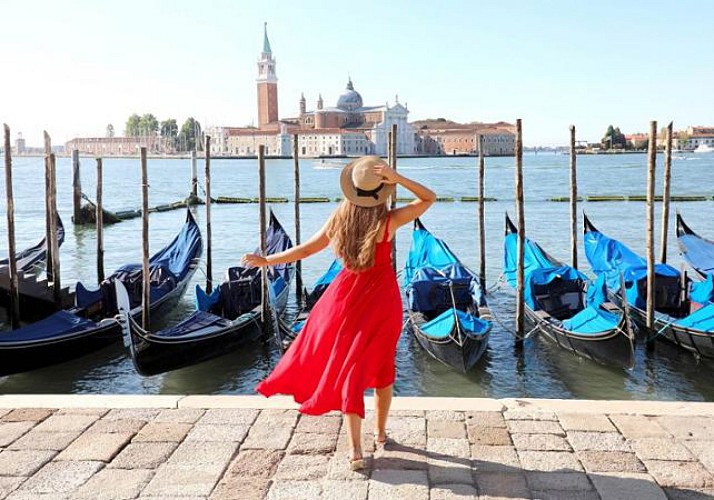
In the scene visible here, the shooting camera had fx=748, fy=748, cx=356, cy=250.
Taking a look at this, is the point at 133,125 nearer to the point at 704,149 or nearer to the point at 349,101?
the point at 349,101

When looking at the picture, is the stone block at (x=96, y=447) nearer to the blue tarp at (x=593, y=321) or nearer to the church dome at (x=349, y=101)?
the blue tarp at (x=593, y=321)

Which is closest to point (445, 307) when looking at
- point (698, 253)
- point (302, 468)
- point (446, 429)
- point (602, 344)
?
point (602, 344)

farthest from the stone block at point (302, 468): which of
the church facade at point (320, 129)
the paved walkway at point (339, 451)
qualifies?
the church facade at point (320, 129)

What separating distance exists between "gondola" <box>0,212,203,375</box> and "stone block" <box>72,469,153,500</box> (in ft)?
10.2

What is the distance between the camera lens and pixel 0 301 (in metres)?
7.51

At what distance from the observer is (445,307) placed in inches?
270

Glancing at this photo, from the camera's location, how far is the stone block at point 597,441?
8.75 feet

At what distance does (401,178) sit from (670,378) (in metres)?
4.40

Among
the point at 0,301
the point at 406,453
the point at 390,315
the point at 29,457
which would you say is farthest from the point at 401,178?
the point at 0,301

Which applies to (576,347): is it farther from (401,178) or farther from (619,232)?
(619,232)

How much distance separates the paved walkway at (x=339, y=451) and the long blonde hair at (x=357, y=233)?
0.71 meters

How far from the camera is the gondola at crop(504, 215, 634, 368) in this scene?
5.82 m

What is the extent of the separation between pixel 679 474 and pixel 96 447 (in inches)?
79.5

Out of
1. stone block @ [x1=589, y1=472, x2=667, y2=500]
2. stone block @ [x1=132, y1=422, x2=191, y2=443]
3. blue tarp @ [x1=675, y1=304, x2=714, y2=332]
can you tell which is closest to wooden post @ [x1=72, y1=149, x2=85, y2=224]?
blue tarp @ [x1=675, y1=304, x2=714, y2=332]
